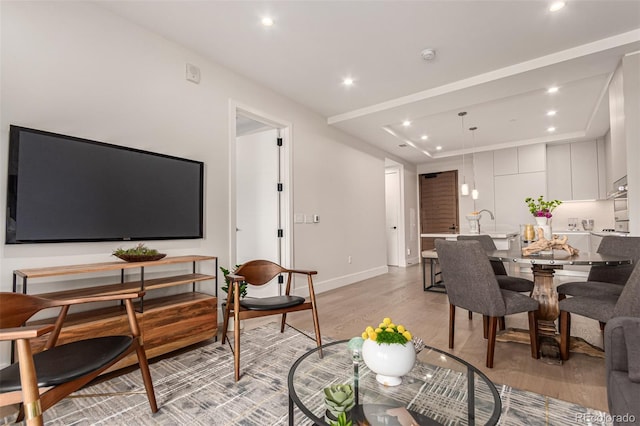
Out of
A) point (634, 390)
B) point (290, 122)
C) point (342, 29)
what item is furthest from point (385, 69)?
point (634, 390)

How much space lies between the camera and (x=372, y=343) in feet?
4.06

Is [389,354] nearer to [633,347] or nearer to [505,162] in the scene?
[633,347]

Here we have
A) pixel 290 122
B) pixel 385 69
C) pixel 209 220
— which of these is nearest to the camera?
pixel 209 220

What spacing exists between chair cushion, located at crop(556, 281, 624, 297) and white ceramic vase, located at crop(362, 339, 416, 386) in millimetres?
2067

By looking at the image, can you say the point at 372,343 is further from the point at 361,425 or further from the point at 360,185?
the point at 360,185

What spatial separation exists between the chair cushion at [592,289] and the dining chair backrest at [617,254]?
0.10 meters

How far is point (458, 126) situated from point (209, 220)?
14.4 ft

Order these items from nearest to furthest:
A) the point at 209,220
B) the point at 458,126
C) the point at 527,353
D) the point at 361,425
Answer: the point at 361,425
the point at 527,353
the point at 209,220
the point at 458,126

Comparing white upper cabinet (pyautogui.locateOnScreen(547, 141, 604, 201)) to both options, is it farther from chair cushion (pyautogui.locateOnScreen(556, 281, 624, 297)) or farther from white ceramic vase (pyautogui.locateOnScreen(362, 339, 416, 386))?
white ceramic vase (pyautogui.locateOnScreen(362, 339, 416, 386))

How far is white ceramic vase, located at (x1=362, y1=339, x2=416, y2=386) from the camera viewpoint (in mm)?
1188

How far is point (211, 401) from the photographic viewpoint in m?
1.71

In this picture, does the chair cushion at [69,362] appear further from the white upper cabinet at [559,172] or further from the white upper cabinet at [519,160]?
the white upper cabinet at [559,172]

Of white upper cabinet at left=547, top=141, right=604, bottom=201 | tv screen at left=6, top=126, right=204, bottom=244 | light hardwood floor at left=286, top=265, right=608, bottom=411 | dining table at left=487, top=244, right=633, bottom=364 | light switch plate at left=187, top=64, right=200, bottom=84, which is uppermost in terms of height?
light switch plate at left=187, top=64, right=200, bottom=84

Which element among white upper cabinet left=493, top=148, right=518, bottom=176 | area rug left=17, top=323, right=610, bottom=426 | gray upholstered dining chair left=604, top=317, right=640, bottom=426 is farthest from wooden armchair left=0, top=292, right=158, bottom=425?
white upper cabinet left=493, top=148, right=518, bottom=176
